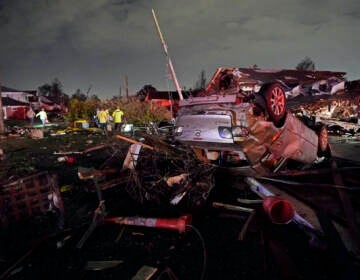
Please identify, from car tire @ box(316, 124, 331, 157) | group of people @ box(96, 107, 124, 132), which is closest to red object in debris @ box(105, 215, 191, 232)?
car tire @ box(316, 124, 331, 157)

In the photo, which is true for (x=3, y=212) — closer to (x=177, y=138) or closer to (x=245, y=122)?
(x=177, y=138)

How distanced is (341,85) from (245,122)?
1723 centimetres

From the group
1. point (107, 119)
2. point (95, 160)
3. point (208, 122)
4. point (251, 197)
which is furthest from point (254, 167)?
point (107, 119)

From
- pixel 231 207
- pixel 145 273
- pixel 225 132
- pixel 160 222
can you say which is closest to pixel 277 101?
pixel 225 132

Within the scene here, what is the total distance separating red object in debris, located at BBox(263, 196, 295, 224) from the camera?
3572mm

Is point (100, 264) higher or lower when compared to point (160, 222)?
lower

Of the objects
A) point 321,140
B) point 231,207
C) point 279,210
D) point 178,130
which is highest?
point 178,130

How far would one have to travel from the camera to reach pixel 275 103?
461 centimetres

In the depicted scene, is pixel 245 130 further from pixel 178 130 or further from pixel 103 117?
pixel 103 117

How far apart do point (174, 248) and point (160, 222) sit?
0.42 metres

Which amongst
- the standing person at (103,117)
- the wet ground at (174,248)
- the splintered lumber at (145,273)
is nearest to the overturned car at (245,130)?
the wet ground at (174,248)

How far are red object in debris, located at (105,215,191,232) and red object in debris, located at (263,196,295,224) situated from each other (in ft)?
3.54

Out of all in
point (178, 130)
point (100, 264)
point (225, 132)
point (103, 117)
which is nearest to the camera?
point (100, 264)

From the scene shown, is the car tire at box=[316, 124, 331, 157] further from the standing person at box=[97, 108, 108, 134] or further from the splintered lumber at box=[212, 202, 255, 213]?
the standing person at box=[97, 108, 108, 134]
